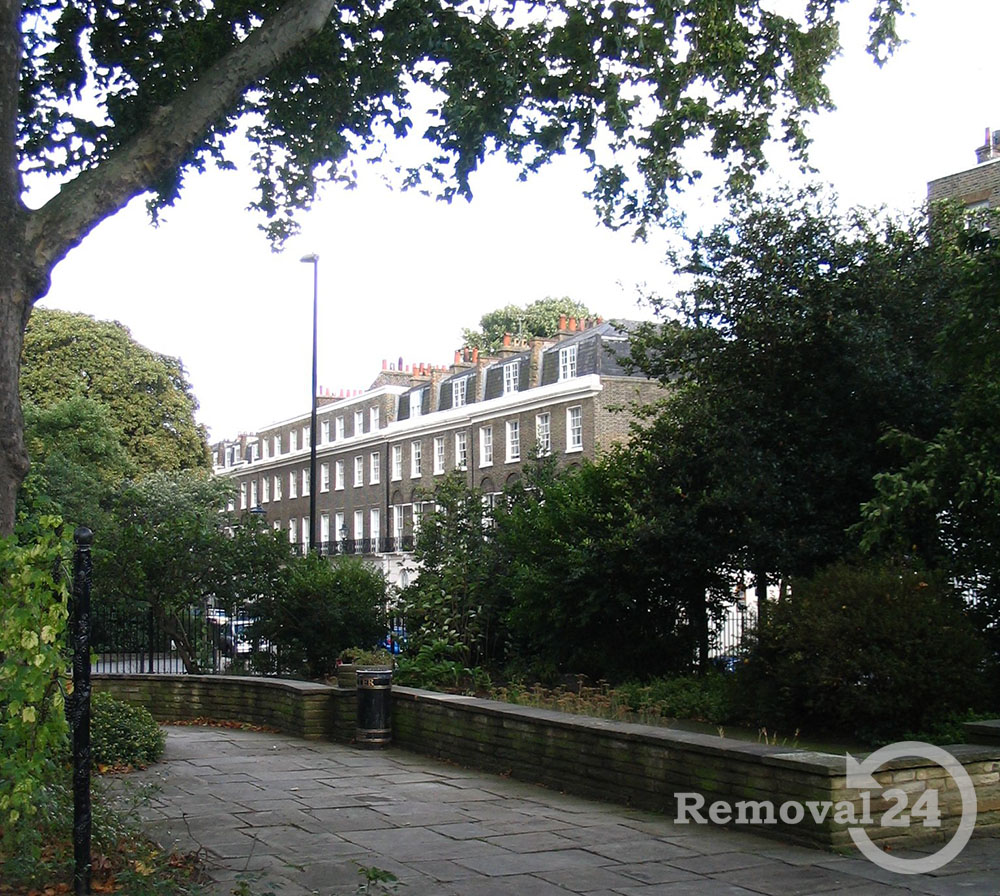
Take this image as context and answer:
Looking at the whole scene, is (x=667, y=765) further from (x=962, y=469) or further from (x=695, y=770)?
(x=962, y=469)

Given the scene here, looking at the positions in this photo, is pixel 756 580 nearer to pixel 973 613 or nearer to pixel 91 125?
pixel 973 613

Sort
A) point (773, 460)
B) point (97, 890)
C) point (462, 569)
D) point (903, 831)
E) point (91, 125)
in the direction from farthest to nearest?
point (462, 569) < point (773, 460) < point (91, 125) < point (903, 831) < point (97, 890)

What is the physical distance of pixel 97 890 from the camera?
6.06 metres

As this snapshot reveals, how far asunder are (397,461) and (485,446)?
8.85 metres

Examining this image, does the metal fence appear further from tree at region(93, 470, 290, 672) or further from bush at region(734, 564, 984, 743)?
bush at region(734, 564, 984, 743)

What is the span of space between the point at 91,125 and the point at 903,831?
9.72 m

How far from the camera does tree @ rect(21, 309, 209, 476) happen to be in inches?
1842

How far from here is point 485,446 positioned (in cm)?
5209

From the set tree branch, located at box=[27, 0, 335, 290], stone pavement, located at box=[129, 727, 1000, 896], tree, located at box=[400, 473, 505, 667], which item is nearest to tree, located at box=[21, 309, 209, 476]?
tree, located at box=[400, 473, 505, 667]

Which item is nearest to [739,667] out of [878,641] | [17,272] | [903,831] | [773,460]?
[878,641]

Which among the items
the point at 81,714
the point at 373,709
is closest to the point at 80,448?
the point at 373,709

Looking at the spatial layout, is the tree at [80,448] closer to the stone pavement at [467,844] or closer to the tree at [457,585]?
the tree at [457,585]

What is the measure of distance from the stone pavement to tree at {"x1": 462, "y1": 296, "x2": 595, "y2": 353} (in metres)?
56.3

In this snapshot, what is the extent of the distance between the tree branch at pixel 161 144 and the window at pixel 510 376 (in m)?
42.8
